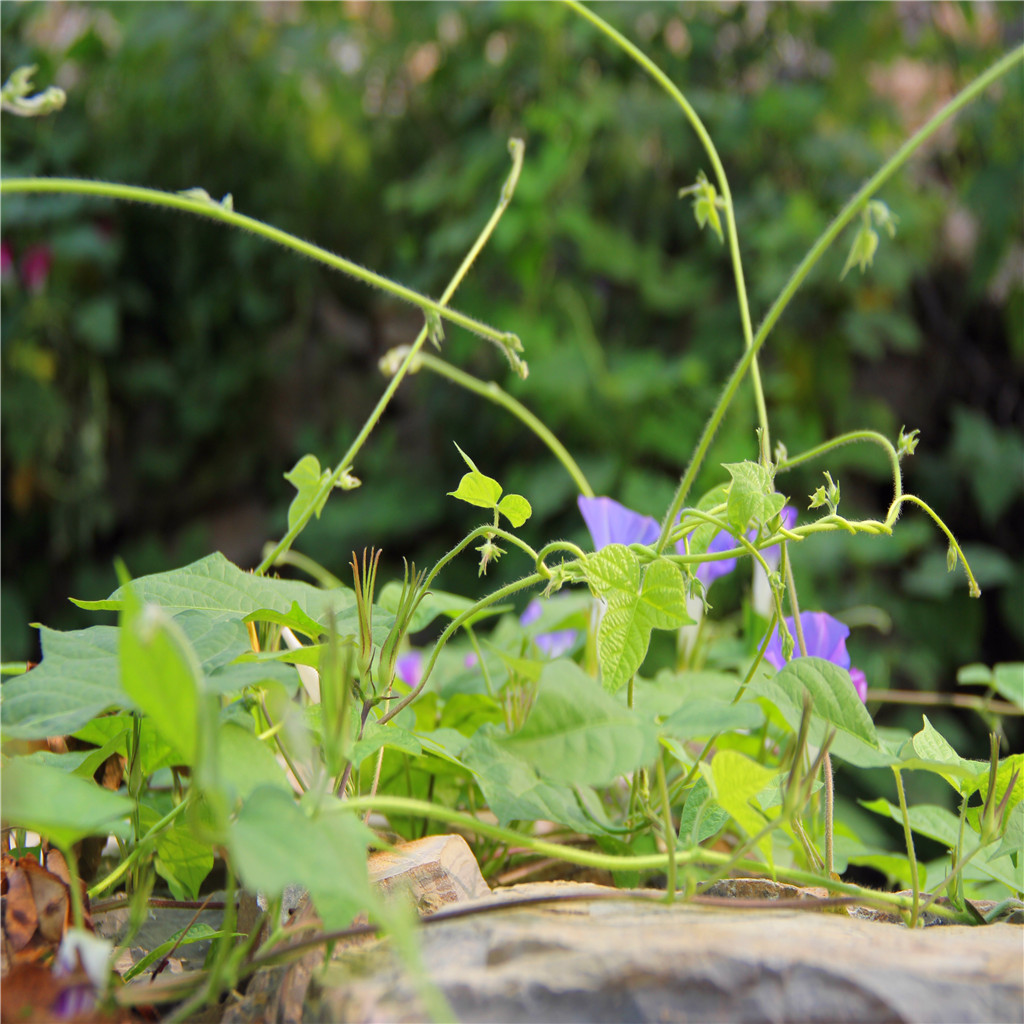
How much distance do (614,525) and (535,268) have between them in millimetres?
1376

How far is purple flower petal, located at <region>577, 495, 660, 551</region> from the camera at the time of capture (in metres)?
0.50

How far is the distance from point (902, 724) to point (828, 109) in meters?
1.29

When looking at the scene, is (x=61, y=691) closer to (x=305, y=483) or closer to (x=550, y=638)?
(x=305, y=483)

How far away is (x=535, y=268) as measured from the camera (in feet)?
5.91

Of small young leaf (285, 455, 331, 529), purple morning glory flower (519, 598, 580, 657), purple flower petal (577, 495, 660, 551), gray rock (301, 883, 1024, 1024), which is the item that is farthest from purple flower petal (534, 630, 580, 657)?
gray rock (301, 883, 1024, 1024)

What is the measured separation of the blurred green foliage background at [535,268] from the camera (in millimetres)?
1777

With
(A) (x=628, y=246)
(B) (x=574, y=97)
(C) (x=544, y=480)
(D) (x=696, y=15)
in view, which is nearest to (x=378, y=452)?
(C) (x=544, y=480)

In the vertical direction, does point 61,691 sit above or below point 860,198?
below

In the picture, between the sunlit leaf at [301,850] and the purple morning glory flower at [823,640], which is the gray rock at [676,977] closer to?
the sunlit leaf at [301,850]

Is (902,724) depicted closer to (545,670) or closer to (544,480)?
(544,480)

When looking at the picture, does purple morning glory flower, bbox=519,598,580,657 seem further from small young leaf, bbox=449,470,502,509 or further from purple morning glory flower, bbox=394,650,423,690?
small young leaf, bbox=449,470,502,509

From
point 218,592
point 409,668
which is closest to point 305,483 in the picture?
point 218,592

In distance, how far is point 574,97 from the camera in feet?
6.01

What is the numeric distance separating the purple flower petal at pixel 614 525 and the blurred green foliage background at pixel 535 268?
1.00m
